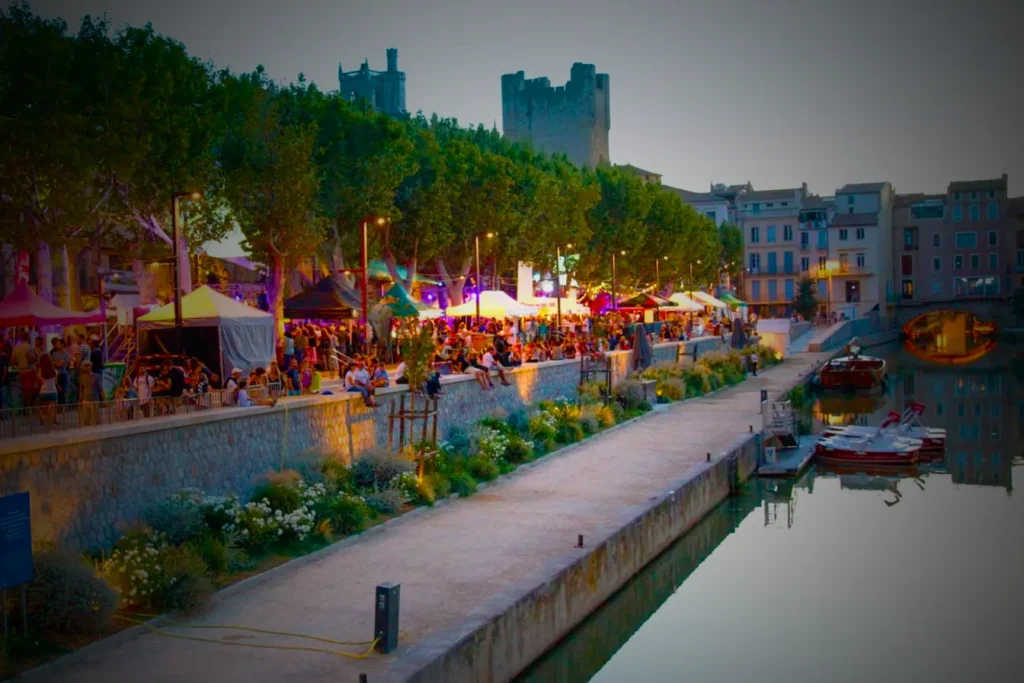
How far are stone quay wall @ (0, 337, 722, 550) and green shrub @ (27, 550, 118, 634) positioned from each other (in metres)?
1.09

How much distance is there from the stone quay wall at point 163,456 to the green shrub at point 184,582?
124cm

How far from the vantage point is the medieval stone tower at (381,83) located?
119 meters

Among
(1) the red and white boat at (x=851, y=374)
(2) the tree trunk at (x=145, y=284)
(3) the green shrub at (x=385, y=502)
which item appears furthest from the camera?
(1) the red and white boat at (x=851, y=374)

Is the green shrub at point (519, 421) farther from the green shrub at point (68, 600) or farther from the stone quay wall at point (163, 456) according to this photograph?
the green shrub at point (68, 600)

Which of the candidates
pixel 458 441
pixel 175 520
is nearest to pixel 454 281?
pixel 458 441

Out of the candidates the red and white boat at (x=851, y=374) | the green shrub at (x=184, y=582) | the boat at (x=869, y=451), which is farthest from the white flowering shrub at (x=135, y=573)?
the red and white boat at (x=851, y=374)

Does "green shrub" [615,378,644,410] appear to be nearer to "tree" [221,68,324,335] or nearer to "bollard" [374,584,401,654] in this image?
"tree" [221,68,324,335]

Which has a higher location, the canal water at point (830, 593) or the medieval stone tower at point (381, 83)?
the medieval stone tower at point (381, 83)

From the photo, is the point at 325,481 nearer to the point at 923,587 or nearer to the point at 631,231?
the point at 923,587

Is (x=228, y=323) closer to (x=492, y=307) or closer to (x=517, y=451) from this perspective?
(x=517, y=451)

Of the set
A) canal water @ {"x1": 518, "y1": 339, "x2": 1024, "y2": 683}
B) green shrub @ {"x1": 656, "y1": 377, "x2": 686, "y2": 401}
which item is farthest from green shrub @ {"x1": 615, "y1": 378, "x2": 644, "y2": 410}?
canal water @ {"x1": 518, "y1": 339, "x2": 1024, "y2": 683}

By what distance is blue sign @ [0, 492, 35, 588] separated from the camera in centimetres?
1034

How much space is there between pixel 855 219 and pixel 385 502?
8951 centimetres

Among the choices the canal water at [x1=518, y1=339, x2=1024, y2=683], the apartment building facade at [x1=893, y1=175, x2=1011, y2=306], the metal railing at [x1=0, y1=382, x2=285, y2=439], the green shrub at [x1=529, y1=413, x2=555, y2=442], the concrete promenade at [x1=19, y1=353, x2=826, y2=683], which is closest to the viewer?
the concrete promenade at [x1=19, y1=353, x2=826, y2=683]
